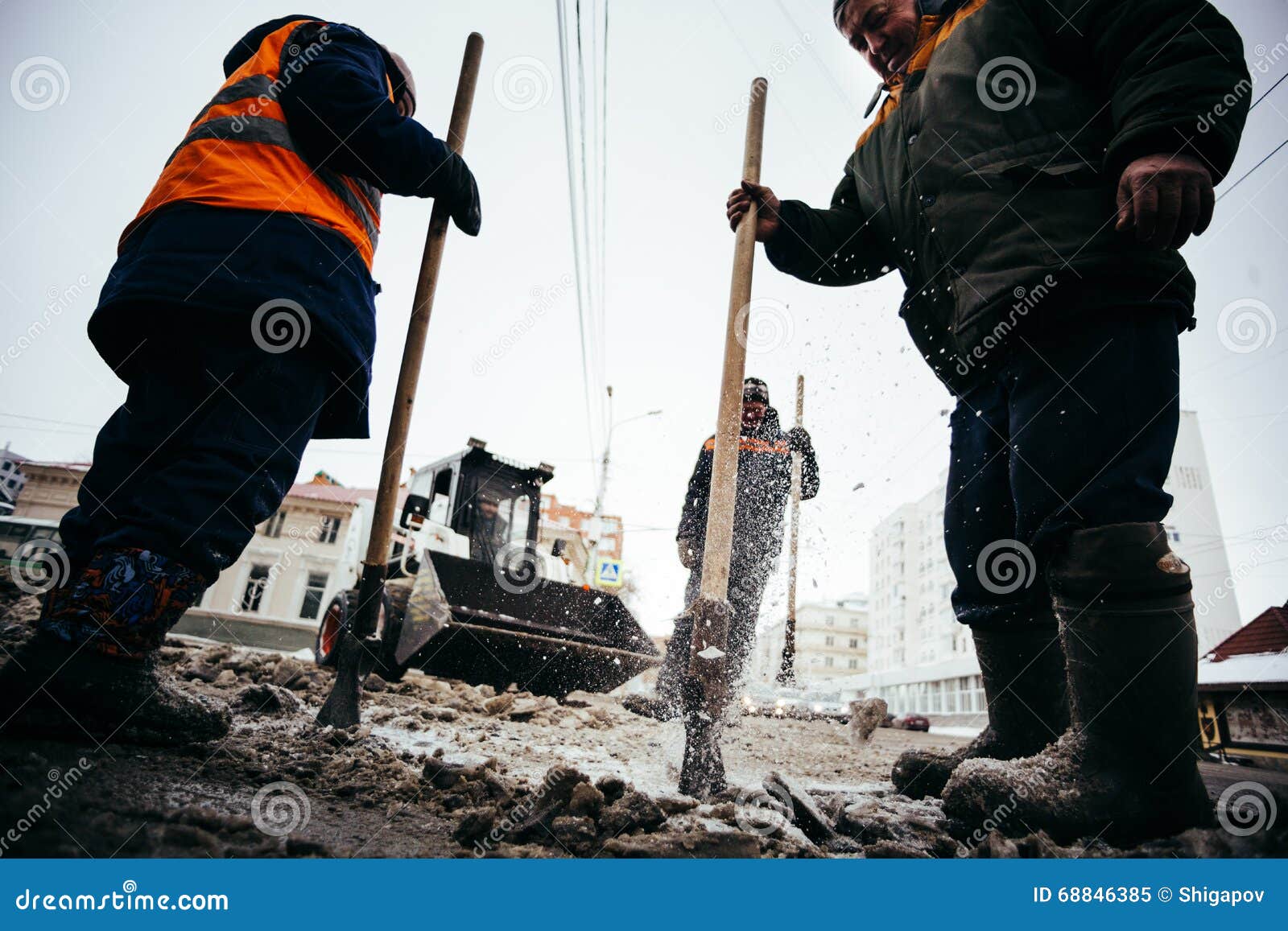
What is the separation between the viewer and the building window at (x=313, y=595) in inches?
1064

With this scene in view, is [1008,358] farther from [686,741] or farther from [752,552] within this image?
[752,552]

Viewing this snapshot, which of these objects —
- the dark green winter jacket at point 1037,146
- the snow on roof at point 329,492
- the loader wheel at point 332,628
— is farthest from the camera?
the snow on roof at point 329,492

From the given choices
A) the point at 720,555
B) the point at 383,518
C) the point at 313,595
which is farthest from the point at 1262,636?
the point at 313,595

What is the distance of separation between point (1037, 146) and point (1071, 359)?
519mm

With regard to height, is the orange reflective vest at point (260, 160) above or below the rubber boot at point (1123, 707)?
above

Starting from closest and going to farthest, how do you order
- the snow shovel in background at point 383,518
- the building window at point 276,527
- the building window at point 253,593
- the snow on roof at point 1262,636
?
the snow shovel in background at point 383,518 → the snow on roof at point 1262,636 → the building window at point 253,593 → the building window at point 276,527

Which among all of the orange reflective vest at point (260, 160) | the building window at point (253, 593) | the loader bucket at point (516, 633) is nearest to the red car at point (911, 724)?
the loader bucket at point (516, 633)

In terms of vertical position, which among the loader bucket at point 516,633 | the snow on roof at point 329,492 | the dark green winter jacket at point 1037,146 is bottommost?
the loader bucket at point 516,633

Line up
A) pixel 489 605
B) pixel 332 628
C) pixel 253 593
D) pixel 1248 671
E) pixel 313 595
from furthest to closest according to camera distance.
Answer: pixel 313 595 → pixel 253 593 → pixel 332 628 → pixel 489 605 → pixel 1248 671

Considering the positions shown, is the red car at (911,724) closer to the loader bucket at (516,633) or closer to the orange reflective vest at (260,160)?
the loader bucket at (516,633)

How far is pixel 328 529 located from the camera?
2914 cm

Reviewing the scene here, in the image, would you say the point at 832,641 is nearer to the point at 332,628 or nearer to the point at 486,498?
the point at 486,498

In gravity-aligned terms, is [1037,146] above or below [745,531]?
above

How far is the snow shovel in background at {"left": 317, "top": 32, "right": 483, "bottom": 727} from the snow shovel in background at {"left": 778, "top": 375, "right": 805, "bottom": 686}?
10.0ft
